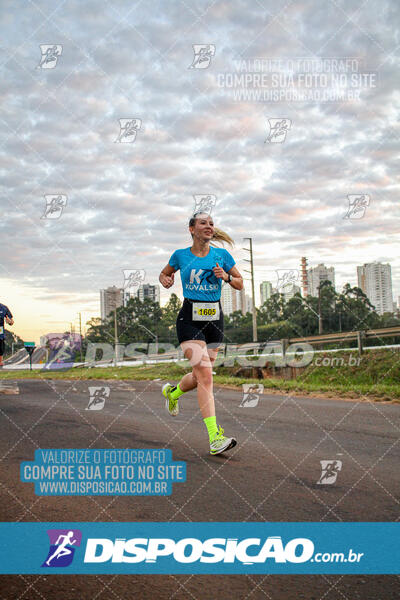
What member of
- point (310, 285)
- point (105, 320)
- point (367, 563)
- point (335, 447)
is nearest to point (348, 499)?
point (367, 563)

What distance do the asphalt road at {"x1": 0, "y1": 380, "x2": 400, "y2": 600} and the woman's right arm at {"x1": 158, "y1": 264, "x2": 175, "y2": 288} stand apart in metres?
1.62

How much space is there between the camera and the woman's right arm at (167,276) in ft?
16.5

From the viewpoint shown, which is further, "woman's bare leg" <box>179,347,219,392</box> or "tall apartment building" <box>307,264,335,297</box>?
"tall apartment building" <box>307,264,335,297</box>

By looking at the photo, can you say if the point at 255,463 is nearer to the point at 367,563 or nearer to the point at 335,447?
the point at 335,447

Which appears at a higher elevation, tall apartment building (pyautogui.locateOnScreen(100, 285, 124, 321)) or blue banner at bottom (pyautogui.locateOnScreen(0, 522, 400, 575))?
tall apartment building (pyautogui.locateOnScreen(100, 285, 124, 321))

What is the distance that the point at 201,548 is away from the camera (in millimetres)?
2707

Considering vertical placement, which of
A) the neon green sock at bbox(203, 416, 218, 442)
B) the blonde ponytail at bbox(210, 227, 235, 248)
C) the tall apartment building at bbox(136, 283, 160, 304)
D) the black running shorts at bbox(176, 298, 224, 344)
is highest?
the tall apartment building at bbox(136, 283, 160, 304)

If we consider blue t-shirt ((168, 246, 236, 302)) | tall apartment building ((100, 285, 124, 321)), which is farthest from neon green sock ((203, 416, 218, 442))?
tall apartment building ((100, 285, 124, 321))

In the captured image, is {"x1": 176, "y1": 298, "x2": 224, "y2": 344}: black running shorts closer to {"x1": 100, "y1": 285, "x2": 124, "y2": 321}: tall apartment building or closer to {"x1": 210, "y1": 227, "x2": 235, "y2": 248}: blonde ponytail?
{"x1": 210, "y1": 227, "x2": 235, "y2": 248}: blonde ponytail

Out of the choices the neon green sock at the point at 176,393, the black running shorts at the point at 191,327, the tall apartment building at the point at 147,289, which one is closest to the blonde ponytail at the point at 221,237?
the black running shorts at the point at 191,327

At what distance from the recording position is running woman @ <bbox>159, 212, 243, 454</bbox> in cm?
481

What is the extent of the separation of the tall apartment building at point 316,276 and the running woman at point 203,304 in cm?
5493

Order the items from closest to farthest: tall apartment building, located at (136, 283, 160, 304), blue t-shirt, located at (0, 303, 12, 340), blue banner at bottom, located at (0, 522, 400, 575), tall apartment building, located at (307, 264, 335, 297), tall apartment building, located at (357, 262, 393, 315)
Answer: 1. blue banner at bottom, located at (0, 522, 400, 575)
2. blue t-shirt, located at (0, 303, 12, 340)
3. tall apartment building, located at (136, 283, 160, 304)
4. tall apartment building, located at (307, 264, 335, 297)
5. tall apartment building, located at (357, 262, 393, 315)

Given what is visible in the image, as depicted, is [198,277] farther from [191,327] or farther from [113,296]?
[113,296]
